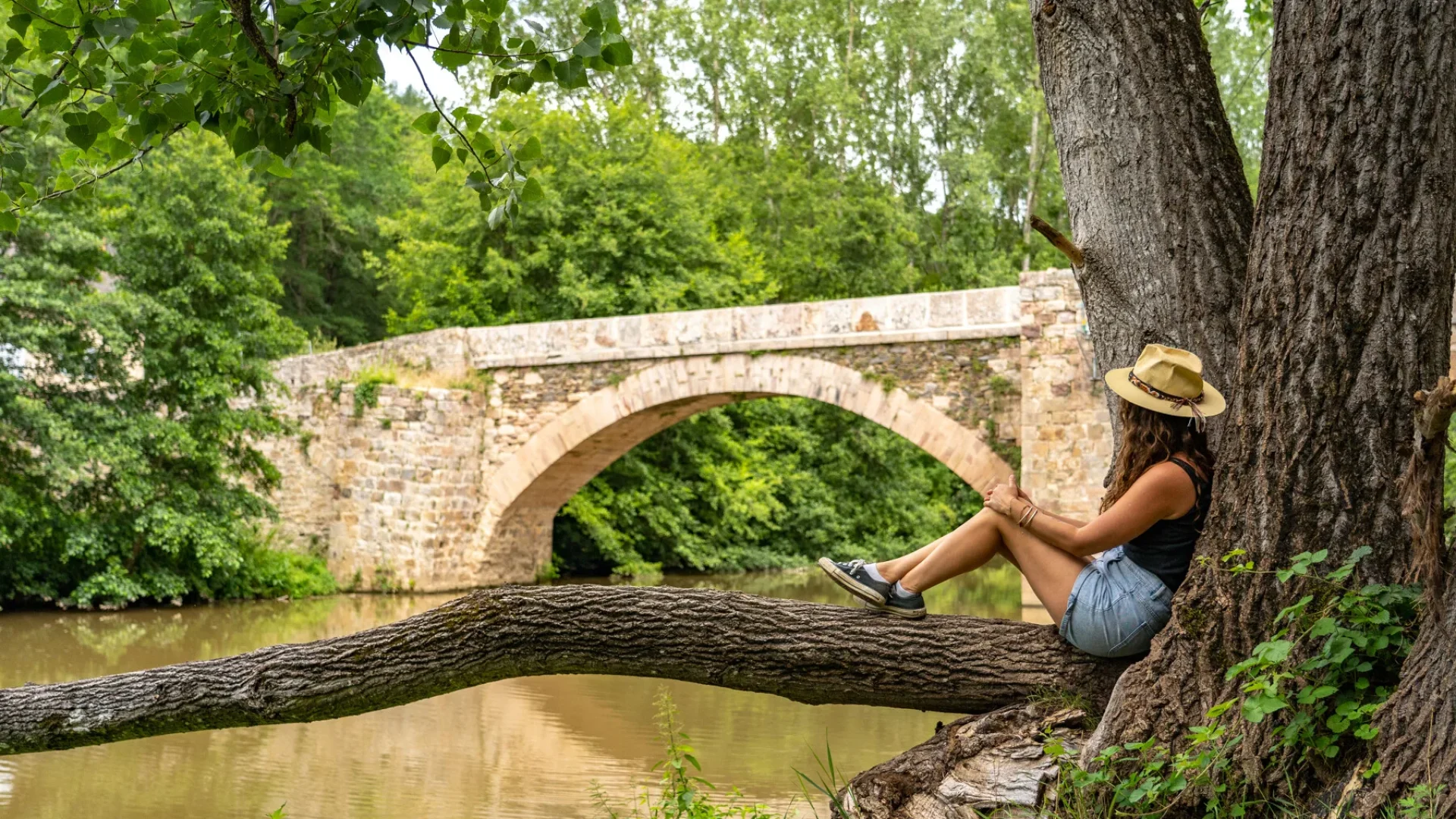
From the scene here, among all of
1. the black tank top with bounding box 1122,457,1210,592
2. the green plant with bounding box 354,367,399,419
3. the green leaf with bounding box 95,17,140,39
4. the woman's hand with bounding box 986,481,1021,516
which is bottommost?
the black tank top with bounding box 1122,457,1210,592

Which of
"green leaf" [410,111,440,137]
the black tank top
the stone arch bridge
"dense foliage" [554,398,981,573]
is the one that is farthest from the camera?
"dense foliage" [554,398,981,573]

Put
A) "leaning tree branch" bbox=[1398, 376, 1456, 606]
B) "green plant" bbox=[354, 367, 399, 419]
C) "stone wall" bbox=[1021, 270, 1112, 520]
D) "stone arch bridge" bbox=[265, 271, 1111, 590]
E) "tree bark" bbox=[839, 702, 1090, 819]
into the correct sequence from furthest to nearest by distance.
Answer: "green plant" bbox=[354, 367, 399, 419]
"stone arch bridge" bbox=[265, 271, 1111, 590]
"stone wall" bbox=[1021, 270, 1112, 520]
"tree bark" bbox=[839, 702, 1090, 819]
"leaning tree branch" bbox=[1398, 376, 1456, 606]

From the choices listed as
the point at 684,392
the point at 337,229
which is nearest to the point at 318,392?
the point at 684,392

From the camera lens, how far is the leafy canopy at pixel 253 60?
9.30 feet

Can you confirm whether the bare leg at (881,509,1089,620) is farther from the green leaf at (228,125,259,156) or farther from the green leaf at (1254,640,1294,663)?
the green leaf at (228,125,259,156)

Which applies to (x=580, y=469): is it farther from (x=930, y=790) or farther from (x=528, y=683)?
(x=930, y=790)

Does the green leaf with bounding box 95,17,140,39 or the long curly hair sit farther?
the long curly hair

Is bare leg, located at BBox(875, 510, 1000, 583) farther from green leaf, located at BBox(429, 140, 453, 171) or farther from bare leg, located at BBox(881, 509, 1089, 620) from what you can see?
green leaf, located at BBox(429, 140, 453, 171)

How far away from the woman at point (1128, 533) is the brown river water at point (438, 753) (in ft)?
4.15

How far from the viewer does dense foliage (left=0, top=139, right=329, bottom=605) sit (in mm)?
10414

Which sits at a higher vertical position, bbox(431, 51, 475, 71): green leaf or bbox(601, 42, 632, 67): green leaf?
bbox(431, 51, 475, 71): green leaf

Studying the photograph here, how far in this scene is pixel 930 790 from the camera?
9.59 feet

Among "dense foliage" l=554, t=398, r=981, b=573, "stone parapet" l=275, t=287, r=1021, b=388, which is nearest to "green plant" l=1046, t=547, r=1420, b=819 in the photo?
"stone parapet" l=275, t=287, r=1021, b=388

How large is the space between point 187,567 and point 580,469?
4003 mm
